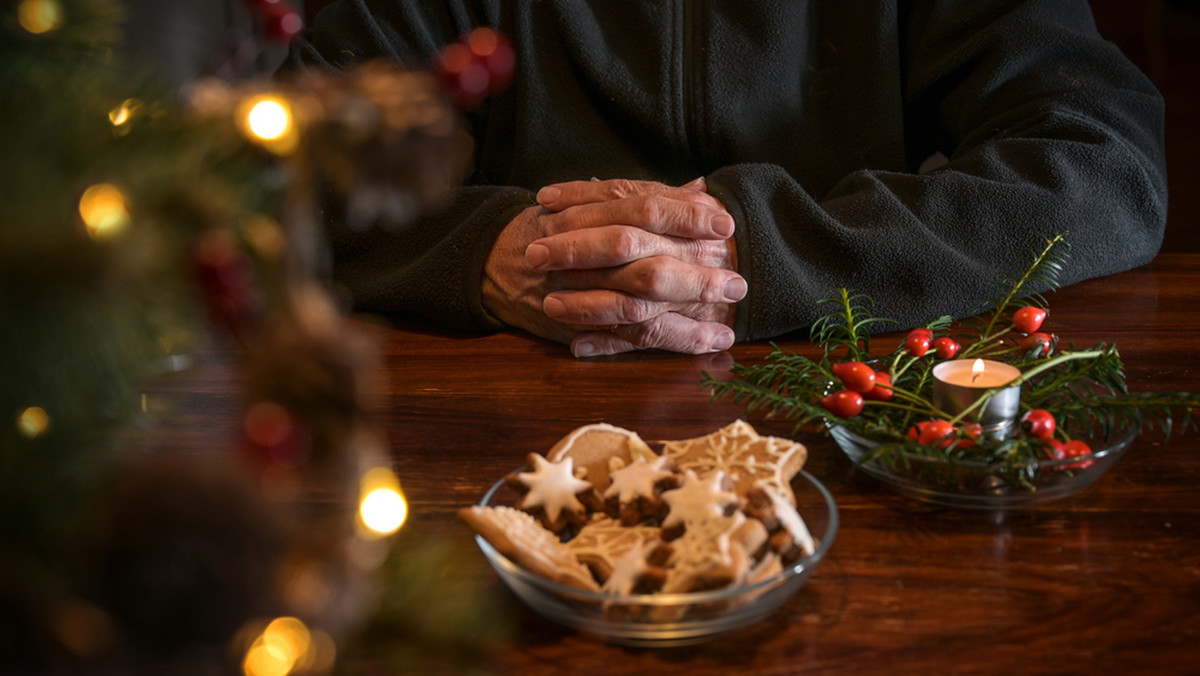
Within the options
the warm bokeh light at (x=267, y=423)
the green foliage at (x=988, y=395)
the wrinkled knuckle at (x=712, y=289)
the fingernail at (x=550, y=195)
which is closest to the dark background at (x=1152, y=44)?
the fingernail at (x=550, y=195)

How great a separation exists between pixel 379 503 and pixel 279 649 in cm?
5

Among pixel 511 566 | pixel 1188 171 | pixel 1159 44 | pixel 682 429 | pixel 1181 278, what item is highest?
pixel 511 566

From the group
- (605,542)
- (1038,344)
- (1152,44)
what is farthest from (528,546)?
(1152,44)

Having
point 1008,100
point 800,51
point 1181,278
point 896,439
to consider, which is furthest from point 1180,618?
point 800,51

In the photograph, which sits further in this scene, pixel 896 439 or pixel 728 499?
pixel 896 439

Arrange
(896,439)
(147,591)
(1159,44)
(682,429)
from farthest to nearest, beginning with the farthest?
(1159,44)
(682,429)
(896,439)
(147,591)

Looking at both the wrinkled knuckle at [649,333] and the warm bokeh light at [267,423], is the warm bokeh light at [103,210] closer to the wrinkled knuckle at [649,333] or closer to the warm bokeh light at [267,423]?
the warm bokeh light at [267,423]

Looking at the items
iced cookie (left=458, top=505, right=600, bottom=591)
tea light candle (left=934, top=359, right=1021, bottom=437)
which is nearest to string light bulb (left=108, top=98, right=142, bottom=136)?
iced cookie (left=458, top=505, right=600, bottom=591)

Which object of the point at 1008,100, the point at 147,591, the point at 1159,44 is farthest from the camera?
the point at 1159,44

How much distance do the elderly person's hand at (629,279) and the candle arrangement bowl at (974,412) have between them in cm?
19

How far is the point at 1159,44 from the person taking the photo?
361 cm

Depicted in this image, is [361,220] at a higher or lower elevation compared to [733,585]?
higher

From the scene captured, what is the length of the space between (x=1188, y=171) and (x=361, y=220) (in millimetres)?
4503

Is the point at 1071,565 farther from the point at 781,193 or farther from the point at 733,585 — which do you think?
the point at 781,193
